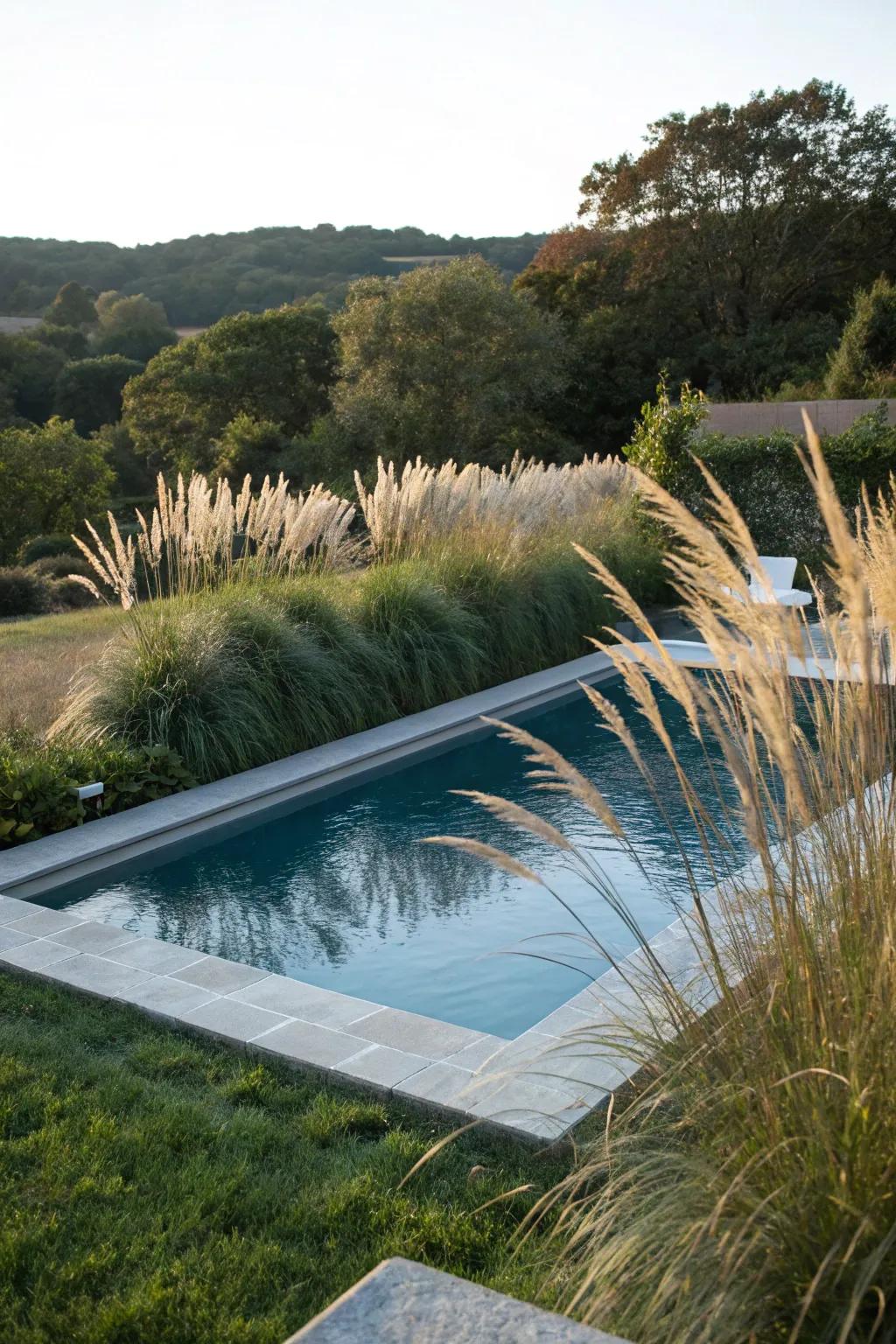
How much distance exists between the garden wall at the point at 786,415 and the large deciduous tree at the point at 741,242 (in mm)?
5742

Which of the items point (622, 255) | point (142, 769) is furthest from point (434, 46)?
point (622, 255)

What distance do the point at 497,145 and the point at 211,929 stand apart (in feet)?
46.5

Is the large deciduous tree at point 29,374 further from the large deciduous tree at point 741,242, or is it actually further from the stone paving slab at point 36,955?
the stone paving slab at point 36,955

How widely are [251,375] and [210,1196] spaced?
2410 centimetres

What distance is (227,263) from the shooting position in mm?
33219

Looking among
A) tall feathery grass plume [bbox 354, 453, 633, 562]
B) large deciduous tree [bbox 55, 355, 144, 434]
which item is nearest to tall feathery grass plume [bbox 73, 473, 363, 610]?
tall feathery grass plume [bbox 354, 453, 633, 562]

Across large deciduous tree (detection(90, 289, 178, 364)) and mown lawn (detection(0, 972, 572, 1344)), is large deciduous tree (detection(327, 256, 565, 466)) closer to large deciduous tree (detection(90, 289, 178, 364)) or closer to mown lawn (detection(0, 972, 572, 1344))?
large deciduous tree (detection(90, 289, 178, 364))

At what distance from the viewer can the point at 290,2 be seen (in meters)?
9.27

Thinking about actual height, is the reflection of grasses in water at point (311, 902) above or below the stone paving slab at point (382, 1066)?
below

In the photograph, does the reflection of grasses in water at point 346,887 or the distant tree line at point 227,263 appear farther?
the distant tree line at point 227,263

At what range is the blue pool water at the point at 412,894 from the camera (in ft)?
12.9

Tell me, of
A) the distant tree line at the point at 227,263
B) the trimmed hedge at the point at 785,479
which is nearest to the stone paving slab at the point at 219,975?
the trimmed hedge at the point at 785,479

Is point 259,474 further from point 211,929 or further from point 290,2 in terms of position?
point 211,929

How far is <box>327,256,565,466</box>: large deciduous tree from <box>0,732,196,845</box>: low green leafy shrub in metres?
14.8
